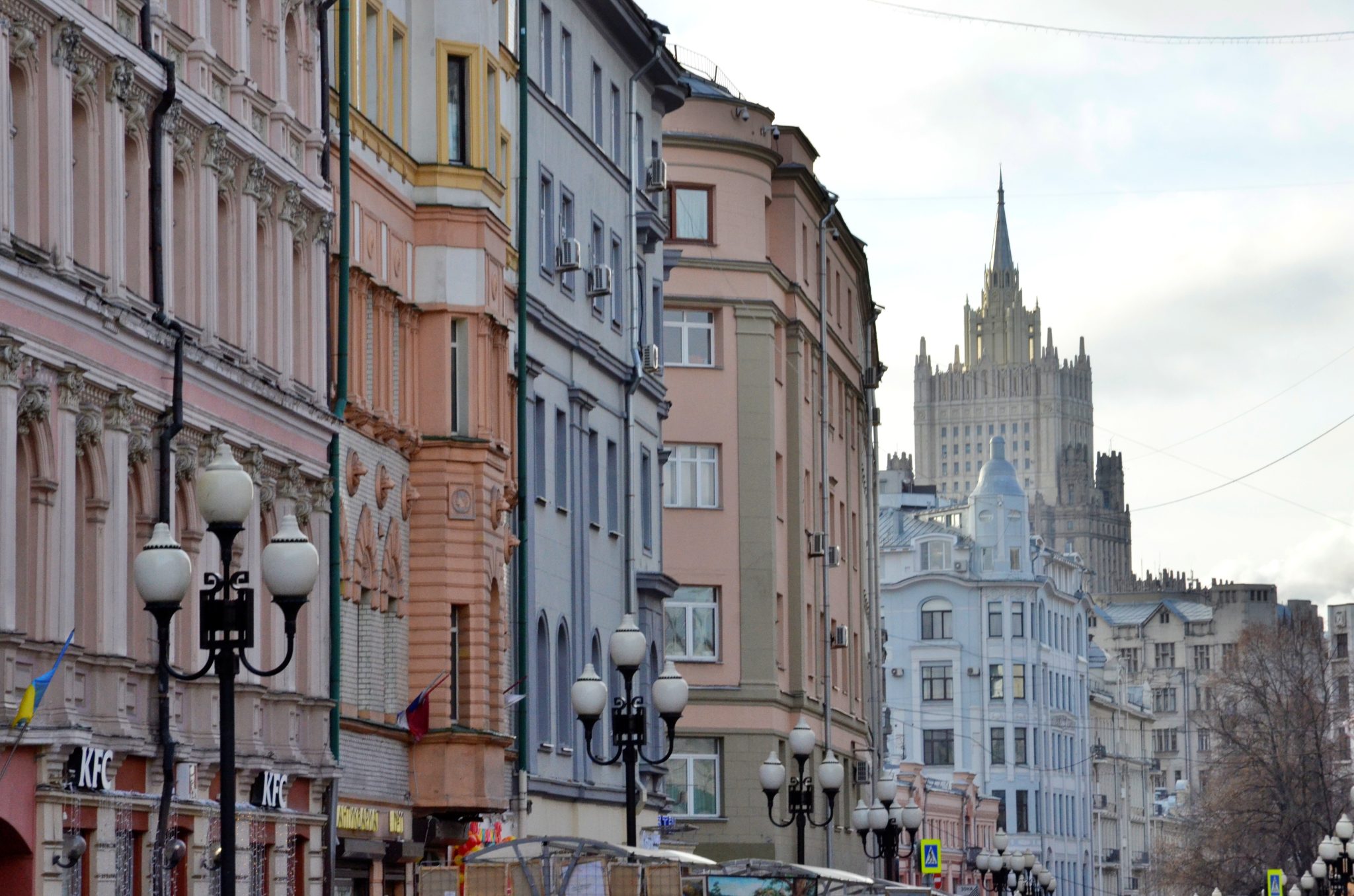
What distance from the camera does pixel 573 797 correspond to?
4188cm

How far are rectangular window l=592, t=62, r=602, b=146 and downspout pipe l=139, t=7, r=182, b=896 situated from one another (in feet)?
66.0

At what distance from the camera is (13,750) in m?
21.3

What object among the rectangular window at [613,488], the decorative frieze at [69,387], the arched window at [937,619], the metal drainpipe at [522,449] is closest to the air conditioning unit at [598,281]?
the rectangular window at [613,488]

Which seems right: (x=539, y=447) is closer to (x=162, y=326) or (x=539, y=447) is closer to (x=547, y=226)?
(x=547, y=226)

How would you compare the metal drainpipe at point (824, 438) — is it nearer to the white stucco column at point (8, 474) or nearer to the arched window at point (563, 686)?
the arched window at point (563, 686)

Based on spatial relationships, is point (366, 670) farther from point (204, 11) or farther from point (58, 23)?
point (58, 23)

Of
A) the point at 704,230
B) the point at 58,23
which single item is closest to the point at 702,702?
the point at 704,230

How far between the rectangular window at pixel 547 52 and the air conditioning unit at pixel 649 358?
695cm

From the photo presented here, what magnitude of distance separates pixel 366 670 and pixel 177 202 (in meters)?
8.10

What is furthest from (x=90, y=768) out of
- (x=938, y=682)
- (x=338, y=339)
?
(x=938, y=682)

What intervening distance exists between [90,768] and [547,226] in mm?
19909

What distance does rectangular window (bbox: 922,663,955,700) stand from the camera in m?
121

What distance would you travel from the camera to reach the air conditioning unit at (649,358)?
48.2m

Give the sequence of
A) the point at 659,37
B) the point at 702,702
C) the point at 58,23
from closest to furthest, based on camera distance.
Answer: the point at 58,23
the point at 659,37
the point at 702,702
